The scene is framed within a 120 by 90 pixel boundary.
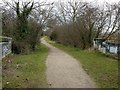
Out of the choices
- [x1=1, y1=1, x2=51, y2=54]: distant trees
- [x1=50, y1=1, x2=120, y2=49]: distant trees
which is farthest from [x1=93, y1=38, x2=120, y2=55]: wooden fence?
[x1=1, y1=1, x2=51, y2=54]: distant trees

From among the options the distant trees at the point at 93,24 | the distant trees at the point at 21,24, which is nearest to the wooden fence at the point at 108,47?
the distant trees at the point at 93,24

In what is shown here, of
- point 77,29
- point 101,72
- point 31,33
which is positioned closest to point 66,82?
point 101,72

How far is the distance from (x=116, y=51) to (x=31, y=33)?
40.4 ft

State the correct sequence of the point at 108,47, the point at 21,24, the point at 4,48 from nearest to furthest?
1. the point at 4,48
2. the point at 108,47
3. the point at 21,24

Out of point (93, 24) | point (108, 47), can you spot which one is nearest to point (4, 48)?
point (108, 47)

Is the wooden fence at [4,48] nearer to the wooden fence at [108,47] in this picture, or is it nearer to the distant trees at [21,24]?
the distant trees at [21,24]

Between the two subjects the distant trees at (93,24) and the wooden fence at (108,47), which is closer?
the wooden fence at (108,47)

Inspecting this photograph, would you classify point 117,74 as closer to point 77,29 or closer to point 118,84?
point 118,84

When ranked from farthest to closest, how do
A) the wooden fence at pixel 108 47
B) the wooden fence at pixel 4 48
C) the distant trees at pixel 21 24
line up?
1. the distant trees at pixel 21 24
2. the wooden fence at pixel 108 47
3. the wooden fence at pixel 4 48

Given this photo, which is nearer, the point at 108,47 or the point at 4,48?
the point at 4,48

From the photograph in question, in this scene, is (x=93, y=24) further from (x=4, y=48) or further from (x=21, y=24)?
(x=4, y=48)

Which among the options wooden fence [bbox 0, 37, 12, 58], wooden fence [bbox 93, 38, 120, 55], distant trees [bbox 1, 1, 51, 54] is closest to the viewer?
wooden fence [bbox 0, 37, 12, 58]

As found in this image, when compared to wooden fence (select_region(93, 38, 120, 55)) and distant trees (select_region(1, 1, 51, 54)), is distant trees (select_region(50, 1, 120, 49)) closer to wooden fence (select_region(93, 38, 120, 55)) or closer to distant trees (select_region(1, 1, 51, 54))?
wooden fence (select_region(93, 38, 120, 55))

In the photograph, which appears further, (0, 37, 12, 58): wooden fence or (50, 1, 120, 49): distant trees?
(50, 1, 120, 49): distant trees
